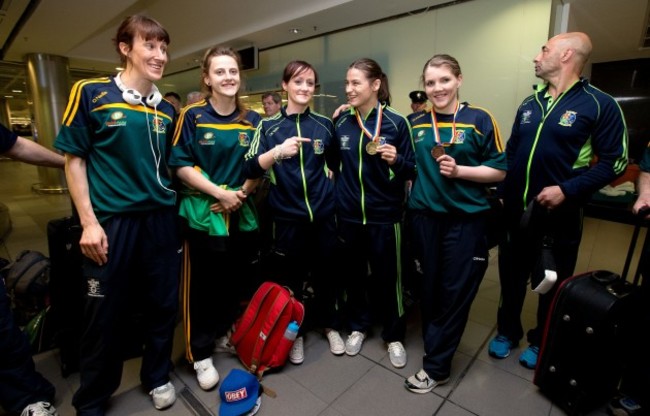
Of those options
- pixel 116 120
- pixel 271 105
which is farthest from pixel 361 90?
pixel 271 105

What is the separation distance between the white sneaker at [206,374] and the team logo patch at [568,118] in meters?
2.36

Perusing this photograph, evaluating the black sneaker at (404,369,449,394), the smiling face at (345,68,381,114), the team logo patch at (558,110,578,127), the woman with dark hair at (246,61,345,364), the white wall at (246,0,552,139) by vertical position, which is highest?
the white wall at (246,0,552,139)

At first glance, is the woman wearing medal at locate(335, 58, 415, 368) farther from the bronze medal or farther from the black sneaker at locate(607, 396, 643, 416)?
the black sneaker at locate(607, 396, 643, 416)

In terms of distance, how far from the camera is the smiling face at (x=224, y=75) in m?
1.81

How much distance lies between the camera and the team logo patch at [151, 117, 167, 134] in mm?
1618

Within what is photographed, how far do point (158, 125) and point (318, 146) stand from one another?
842 millimetres

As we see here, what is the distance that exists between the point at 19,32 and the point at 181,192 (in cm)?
703

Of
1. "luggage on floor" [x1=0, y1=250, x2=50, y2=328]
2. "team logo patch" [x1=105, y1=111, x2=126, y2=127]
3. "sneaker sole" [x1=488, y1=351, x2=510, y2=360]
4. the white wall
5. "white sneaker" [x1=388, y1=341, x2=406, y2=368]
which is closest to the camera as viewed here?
"team logo patch" [x1=105, y1=111, x2=126, y2=127]

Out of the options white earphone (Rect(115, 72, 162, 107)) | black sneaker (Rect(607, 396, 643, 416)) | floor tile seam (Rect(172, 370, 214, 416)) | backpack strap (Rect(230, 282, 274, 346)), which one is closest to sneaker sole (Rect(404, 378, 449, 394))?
black sneaker (Rect(607, 396, 643, 416))

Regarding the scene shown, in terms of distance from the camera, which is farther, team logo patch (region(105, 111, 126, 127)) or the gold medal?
the gold medal

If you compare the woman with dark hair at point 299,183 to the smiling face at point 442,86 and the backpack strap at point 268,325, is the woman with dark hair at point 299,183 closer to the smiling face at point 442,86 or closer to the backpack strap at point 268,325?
the backpack strap at point 268,325

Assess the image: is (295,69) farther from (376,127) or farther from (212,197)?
(212,197)

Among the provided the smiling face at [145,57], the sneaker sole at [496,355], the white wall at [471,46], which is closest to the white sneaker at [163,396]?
the smiling face at [145,57]

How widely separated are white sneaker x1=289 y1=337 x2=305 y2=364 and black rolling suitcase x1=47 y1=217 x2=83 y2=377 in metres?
1.25
